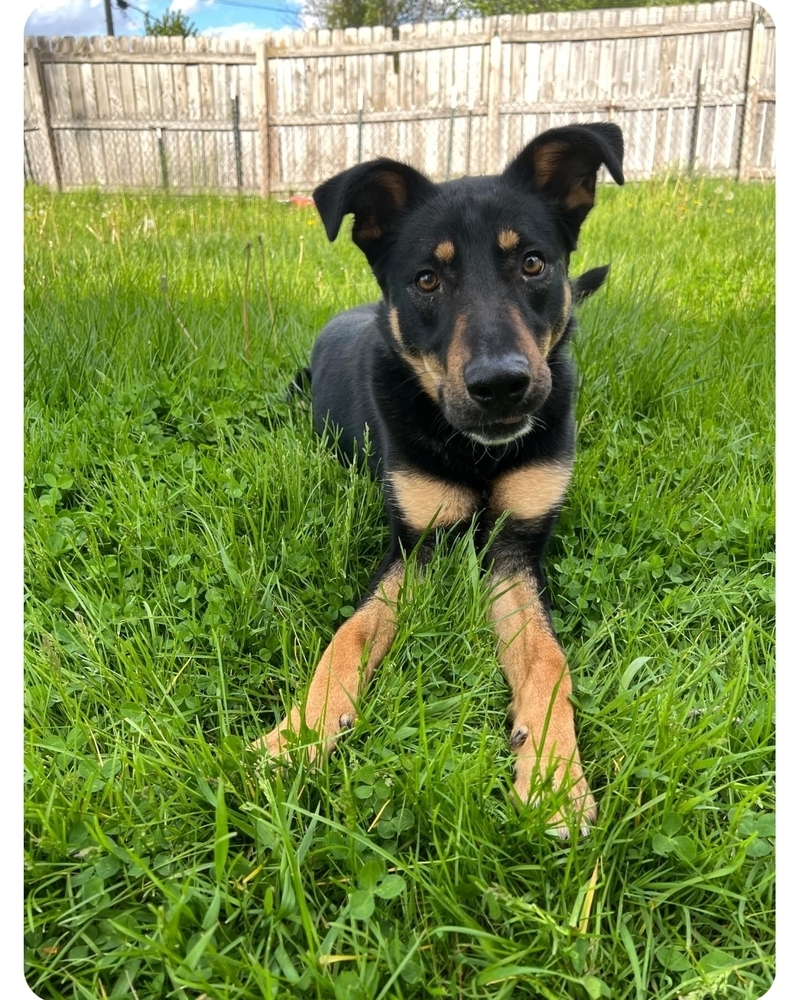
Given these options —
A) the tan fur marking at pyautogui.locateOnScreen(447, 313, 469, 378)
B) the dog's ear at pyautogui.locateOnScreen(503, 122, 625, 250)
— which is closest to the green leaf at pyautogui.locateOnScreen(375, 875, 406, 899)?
the tan fur marking at pyautogui.locateOnScreen(447, 313, 469, 378)

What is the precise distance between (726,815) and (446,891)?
0.69 meters

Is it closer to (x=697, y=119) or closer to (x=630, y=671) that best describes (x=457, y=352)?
(x=630, y=671)

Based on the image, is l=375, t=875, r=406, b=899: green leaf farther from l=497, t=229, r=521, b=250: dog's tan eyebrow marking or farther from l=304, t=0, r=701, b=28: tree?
l=304, t=0, r=701, b=28: tree

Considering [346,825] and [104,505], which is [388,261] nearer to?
[104,505]

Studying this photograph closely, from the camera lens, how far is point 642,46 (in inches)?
134

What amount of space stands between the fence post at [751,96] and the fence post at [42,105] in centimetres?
261

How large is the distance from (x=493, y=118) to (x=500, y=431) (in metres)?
2.21

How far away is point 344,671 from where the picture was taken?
1.91 meters

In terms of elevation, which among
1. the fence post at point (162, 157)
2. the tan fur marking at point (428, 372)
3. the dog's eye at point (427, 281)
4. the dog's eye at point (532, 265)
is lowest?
the tan fur marking at point (428, 372)

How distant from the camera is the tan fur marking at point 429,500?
2.43 m

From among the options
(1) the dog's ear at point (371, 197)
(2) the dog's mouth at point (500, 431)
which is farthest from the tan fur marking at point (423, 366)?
(1) the dog's ear at point (371, 197)

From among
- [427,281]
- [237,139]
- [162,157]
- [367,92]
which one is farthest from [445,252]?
[162,157]

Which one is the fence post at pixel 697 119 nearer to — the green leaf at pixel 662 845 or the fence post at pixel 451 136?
the fence post at pixel 451 136

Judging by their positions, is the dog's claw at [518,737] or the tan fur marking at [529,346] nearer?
the dog's claw at [518,737]
